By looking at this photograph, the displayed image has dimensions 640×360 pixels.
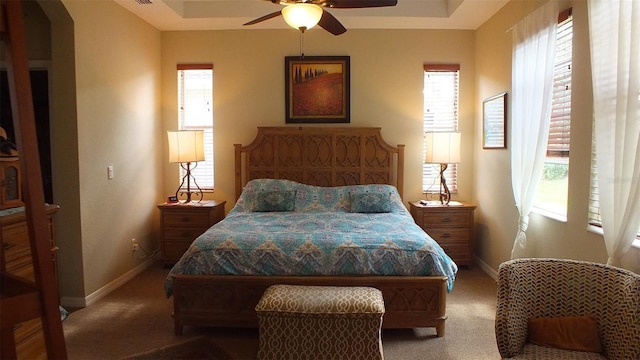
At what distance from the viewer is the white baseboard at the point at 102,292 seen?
10.9 ft

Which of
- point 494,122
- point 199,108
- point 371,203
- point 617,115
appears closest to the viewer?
point 617,115

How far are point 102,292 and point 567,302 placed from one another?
12.2ft

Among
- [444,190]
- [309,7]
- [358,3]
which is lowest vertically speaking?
[444,190]

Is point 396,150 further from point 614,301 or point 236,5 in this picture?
point 614,301

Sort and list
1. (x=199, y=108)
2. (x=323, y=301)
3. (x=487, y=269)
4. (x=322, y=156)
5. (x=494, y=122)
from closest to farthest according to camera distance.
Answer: (x=323, y=301), (x=494, y=122), (x=487, y=269), (x=322, y=156), (x=199, y=108)

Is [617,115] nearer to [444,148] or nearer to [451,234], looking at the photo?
[444,148]

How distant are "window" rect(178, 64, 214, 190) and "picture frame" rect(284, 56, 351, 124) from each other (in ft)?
3.32

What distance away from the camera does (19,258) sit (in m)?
2.47

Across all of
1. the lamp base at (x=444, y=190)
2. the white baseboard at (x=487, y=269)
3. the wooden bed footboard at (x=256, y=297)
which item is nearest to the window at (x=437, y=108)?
the lamp base at (x=444, y=190)

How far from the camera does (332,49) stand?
15.4 feet

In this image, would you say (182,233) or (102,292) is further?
(182,233)

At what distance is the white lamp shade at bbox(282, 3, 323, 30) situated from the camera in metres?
2.45

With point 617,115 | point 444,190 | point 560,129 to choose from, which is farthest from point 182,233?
point 617,115

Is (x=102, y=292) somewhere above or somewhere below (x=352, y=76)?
below
